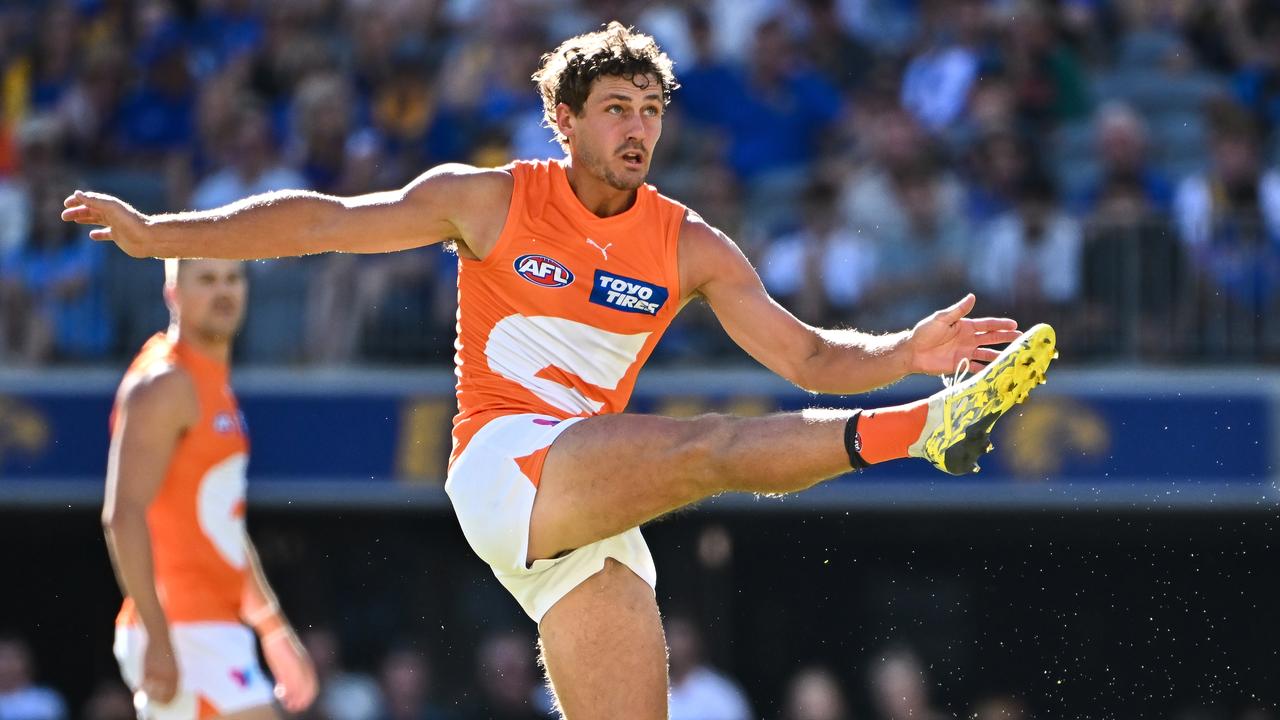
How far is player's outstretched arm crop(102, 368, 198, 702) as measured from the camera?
7156 mm

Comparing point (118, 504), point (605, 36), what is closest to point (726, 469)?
point (605, 36)

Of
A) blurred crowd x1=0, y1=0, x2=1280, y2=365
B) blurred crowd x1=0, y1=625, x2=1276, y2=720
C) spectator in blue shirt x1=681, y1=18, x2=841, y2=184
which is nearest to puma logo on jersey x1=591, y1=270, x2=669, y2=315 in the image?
blurred crowd x1=0, y1=0, x2=1280, y2=365

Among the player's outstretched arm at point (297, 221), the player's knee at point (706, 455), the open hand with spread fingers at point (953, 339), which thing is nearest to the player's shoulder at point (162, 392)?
the player's outstretched arm at point (297, 221)

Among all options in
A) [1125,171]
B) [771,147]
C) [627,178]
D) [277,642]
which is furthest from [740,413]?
[627,178]

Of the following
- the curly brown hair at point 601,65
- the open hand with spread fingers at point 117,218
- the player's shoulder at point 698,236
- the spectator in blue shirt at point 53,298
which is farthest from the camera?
the spectator in blue shirt at point 53,298

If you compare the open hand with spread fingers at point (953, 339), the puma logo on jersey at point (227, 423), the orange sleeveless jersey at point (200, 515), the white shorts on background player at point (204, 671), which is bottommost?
the white shorts on background player at point (204, 671)

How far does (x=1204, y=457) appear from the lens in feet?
36.5

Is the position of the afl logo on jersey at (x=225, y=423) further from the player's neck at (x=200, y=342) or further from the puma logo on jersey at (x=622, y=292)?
the puma logo on jersey at (x=622, y=292)

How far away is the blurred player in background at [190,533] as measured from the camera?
23.7 feet

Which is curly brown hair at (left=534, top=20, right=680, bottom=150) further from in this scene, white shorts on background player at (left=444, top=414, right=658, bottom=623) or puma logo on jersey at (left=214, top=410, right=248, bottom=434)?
puma logo on jersey at (left=214, top=410, right=248, bottom=434)

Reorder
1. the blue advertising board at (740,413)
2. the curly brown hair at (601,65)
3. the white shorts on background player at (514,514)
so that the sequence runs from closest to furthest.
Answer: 1. the white shorts on background player at (514,514)
2. the curly brown hair at (601,65)
3. the blue advertising board at (740,413)

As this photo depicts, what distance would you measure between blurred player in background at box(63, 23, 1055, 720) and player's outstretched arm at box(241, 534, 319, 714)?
74.3 inches

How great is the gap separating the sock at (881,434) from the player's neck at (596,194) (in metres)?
1.20

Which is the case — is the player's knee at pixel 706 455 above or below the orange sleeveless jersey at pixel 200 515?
Result: above
